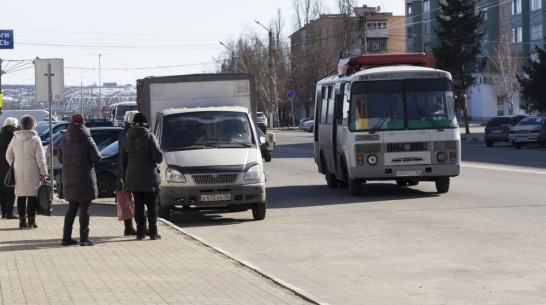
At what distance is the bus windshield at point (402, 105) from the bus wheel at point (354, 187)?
48.5 inches

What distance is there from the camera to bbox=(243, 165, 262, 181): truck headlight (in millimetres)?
17094

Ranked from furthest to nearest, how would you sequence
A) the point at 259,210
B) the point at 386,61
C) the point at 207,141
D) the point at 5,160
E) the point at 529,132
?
the point at 529,132 → the point at 386,61 → the point at 207,141 → the point at 259,210 → the point at 5,160

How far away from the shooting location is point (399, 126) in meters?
21.4

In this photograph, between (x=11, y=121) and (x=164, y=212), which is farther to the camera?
(x=164, y=212)

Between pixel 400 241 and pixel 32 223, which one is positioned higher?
pixel 32 223

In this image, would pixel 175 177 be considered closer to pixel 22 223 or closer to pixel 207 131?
pixel 207 131

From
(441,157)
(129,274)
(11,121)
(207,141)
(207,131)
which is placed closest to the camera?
(129,274)

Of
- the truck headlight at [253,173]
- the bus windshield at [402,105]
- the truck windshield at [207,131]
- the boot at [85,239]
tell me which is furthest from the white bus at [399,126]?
the boot at [85,239]

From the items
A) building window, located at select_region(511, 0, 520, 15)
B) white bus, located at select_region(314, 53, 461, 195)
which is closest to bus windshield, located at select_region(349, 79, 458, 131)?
white bus, located at select_region(314, 53, 461, 195)

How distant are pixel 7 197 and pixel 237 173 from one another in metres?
3.90

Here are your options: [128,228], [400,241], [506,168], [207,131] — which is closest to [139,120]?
[128,228]

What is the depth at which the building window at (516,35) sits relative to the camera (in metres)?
95.3

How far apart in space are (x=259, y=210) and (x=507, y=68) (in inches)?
3218

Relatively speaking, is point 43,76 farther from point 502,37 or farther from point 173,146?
point 502,37
